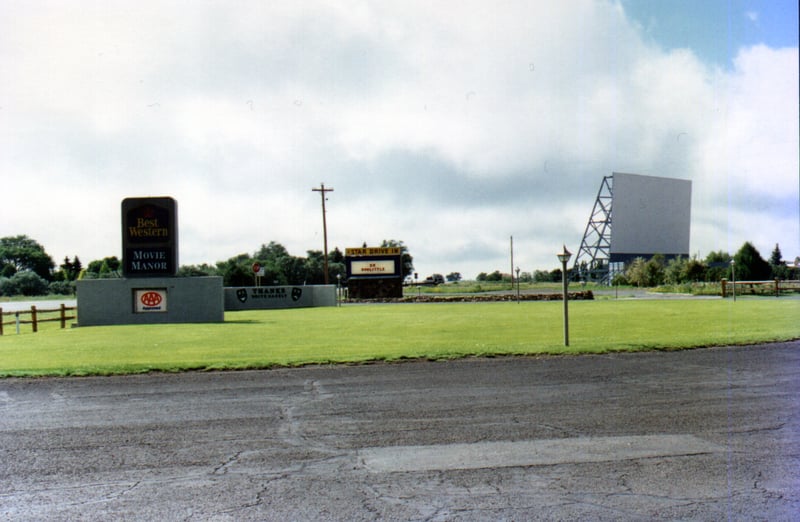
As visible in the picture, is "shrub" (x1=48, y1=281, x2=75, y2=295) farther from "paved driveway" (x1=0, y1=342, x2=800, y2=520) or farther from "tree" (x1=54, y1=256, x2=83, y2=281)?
"paved driveway" (x1=0, y1=342, x2=800, y2=520)

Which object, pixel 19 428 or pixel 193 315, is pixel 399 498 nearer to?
pixel 19 428

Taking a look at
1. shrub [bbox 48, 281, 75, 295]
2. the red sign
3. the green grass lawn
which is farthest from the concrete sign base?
shrub [bbox 48, 281, 75, 295]

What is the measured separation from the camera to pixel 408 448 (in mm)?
6934

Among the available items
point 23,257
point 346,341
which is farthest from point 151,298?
point 23,257

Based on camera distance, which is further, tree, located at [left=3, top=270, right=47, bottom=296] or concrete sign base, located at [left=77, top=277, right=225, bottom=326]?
tree, located at [left=3, top=270, right=47, bottom=296]

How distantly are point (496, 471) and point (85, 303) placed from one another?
2792 centimetres

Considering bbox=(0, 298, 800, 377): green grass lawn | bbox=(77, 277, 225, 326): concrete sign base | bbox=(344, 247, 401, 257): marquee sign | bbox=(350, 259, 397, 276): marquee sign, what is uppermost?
bbox=(344, 247, 401, 257): marquee sign

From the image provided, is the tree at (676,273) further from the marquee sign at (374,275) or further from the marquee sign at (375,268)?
the marquee sign at (375,268)

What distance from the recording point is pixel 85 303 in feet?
96.5

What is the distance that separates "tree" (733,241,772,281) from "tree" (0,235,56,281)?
112197mm

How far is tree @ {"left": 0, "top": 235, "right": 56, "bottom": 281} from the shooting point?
112062 mm

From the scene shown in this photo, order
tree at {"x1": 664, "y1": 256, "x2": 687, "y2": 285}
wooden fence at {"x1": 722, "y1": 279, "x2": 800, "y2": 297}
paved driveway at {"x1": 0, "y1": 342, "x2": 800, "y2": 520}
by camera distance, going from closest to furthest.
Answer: paved driveway at {"x1": 0, "y1": 342, "x2": 800, "y2": 520}, wooden fence at {"x1": 722, "y1": 279, "x2": 800, "y2": 297}, tree at {"x1": 664, "y1": 256, "x2": 687, "y2": 285}

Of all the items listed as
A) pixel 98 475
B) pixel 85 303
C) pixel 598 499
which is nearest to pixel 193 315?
pixel 85 303

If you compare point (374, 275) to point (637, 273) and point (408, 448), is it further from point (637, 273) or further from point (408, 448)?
point (408, 448)
